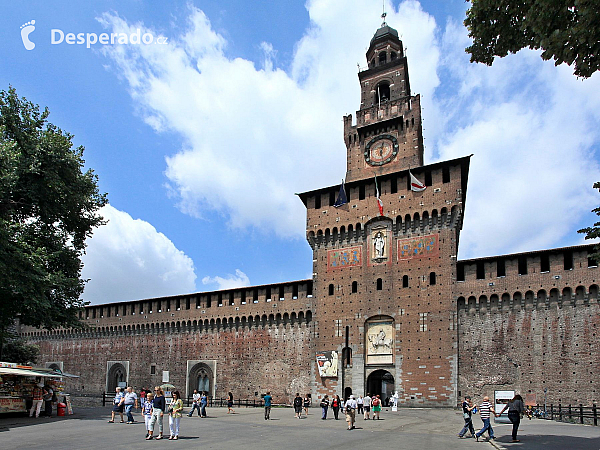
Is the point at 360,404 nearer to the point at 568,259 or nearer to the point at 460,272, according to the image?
the point at 460,272

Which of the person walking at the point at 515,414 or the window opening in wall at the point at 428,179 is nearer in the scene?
the person walking at the point at 515,414

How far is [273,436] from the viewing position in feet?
53.4

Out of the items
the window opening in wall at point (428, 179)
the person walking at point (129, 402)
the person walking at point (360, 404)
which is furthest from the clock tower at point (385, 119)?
the person walking at point (129, 402)

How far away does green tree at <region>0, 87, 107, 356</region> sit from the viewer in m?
22.0

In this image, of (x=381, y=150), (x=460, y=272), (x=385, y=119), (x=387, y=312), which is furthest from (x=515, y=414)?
(x=385, y=119)

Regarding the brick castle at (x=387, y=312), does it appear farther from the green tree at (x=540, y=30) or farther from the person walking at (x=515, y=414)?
the green tree at (x=540, y=30)

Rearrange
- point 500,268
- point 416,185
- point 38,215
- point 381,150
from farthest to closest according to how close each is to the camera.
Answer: point 381,150 → point 416,185 → point 500,268 → point 38,215

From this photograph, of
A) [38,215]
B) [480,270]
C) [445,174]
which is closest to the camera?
[38,215]

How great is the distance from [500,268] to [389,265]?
7.42m

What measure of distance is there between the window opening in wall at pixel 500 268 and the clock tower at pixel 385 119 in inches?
389

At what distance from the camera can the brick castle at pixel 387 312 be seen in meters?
29.1

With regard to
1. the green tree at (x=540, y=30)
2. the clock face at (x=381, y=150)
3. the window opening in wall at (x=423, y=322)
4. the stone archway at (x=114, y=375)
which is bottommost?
the stone archway at (x=114, y=375)

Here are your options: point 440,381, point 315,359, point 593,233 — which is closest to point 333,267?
point 315,359

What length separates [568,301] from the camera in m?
28.7
